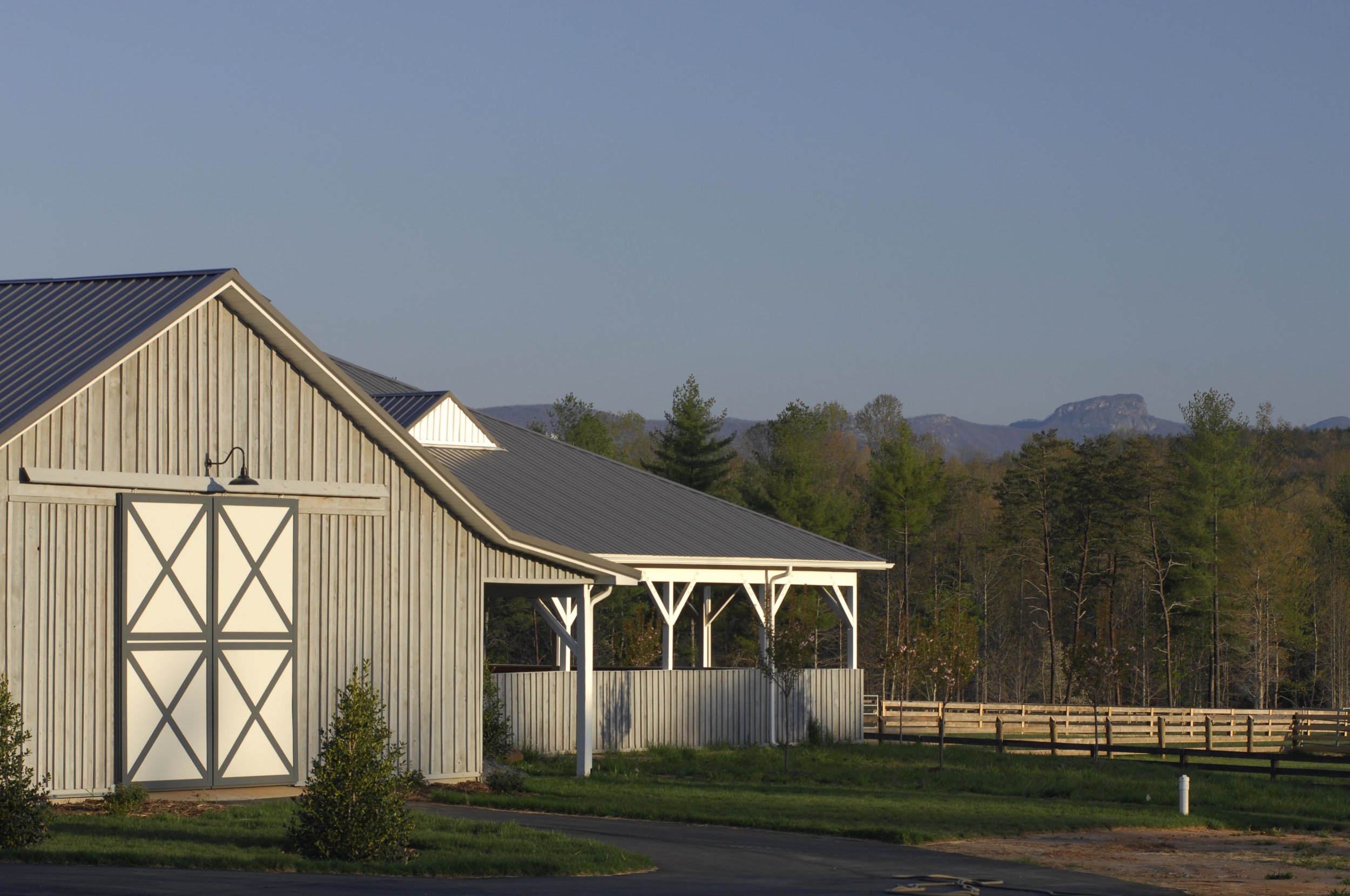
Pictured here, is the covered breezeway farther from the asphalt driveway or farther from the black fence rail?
the asphalt driveway

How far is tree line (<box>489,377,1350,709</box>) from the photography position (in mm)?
64312

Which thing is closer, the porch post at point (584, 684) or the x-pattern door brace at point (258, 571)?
the x-pattern door brace at point (258, 571)

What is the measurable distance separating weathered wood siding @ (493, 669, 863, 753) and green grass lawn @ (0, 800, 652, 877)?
888cm

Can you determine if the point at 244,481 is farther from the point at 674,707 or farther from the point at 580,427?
the point at 580,427

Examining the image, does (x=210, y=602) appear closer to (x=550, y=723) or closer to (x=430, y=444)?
(x=550, y=723)

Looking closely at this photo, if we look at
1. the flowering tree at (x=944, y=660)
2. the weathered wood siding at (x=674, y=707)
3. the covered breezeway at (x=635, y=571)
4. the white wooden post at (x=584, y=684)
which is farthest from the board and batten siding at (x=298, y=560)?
the flowering tree at (x=944, y=660)

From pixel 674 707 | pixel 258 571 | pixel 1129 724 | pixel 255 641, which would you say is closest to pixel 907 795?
pixel 674 707

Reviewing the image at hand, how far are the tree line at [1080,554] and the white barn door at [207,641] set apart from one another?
31723mm

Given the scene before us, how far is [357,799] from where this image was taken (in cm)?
1455

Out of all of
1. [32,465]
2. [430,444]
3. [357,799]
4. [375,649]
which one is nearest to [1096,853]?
[357,799]

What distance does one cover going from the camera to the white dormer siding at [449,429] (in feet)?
106

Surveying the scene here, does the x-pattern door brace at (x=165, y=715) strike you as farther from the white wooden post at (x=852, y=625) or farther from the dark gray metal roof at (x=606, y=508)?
the white wooden post at (x=852, y=625)

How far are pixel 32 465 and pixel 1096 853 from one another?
1275 centimetres

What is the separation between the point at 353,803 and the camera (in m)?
14.5
